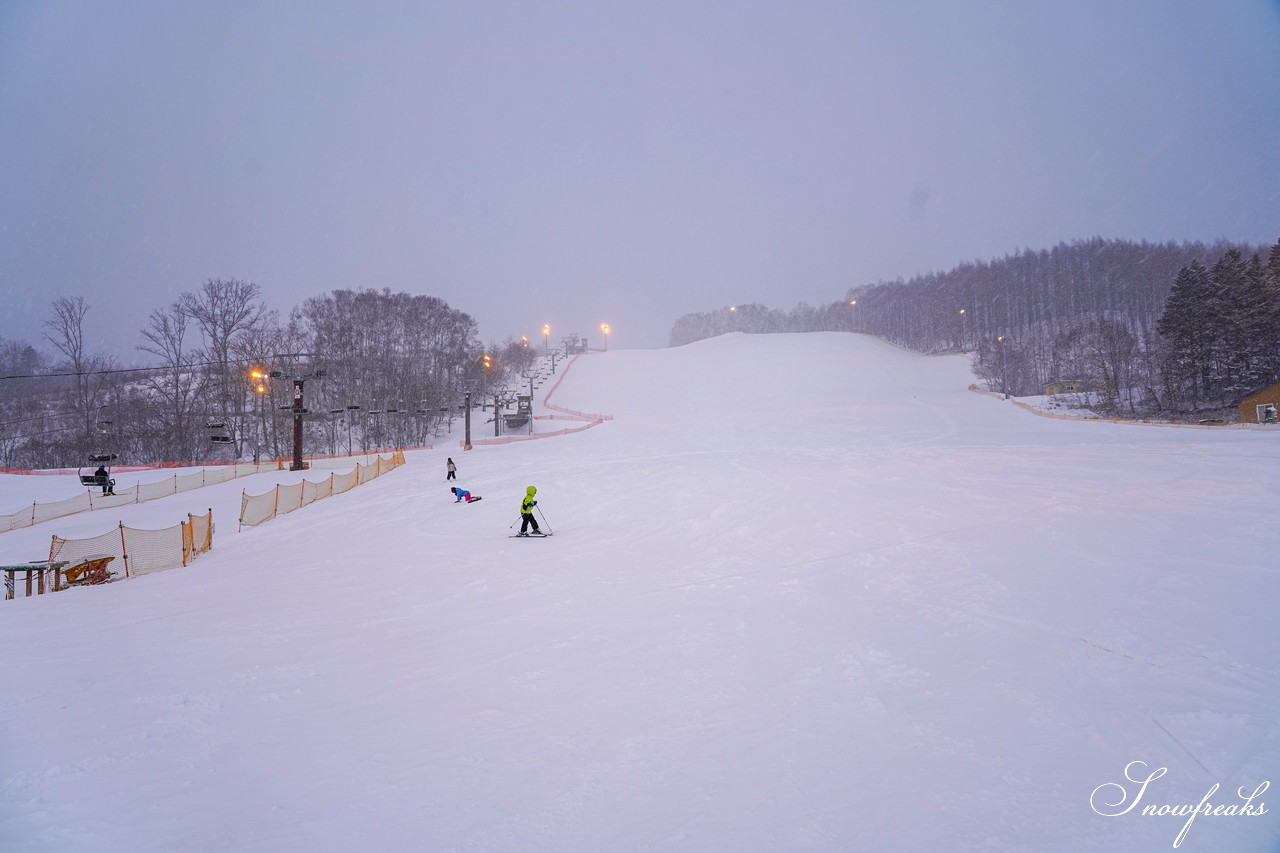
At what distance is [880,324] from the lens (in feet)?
424

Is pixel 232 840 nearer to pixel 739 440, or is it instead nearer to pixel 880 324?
pixel 739 440

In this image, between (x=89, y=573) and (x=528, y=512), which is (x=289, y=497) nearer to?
(x=89, y=573)

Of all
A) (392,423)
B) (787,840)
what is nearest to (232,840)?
(787,840)

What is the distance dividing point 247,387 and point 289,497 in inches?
1450

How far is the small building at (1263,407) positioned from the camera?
1153 inches

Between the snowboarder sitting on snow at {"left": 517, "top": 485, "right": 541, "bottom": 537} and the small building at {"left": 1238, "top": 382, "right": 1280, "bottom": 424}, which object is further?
the small building at {"left": 1238, "top": 382, "right": 1280, "bottom": 424}

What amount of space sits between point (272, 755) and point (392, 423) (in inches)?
2109

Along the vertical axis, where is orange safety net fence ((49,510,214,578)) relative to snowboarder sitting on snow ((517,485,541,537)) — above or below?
below

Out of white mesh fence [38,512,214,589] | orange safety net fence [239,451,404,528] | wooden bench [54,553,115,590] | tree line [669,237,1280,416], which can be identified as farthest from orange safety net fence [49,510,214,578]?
tree line [669,237,1280,416]

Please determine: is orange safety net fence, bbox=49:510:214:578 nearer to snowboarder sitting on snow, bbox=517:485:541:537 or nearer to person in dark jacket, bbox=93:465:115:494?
snowboarder sitting on snow, bbox=517:485:541:537

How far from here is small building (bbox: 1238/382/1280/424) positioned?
29297 mm

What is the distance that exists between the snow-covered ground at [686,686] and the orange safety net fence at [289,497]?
570 cm

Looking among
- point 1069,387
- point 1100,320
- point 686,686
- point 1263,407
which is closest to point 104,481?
point 686,686

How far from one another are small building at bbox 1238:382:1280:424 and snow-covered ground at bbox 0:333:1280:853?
2276 cm
